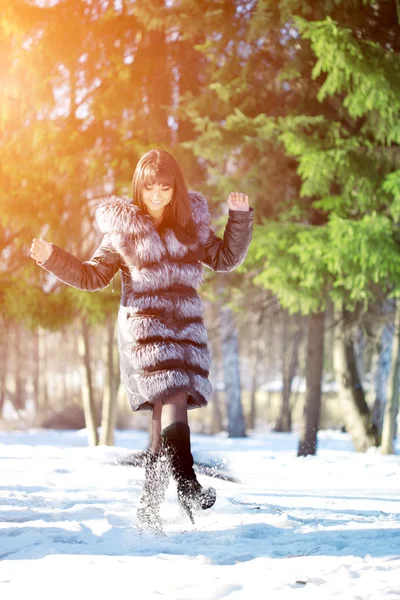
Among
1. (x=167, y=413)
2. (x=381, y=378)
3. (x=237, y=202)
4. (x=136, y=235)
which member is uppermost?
(x=237, y=202)

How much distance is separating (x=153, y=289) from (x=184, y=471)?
36.5 inches

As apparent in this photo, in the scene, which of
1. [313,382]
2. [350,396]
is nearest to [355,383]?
[350,396]

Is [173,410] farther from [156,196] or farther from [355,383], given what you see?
[355,383]

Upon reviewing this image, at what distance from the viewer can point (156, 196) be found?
12.1ft

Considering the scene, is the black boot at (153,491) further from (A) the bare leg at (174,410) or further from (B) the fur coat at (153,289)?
(B) the fur coat at (153,289)

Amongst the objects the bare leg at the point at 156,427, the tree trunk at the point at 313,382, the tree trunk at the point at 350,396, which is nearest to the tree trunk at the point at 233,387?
the tree trunk at the point at 350,396

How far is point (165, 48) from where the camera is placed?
33.7 feet

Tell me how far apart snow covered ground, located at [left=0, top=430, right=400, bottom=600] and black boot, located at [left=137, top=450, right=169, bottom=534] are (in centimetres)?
9

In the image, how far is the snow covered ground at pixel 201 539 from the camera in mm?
2516

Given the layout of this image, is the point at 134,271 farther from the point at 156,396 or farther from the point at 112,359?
the point at 112,359

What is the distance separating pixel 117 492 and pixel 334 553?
6.27 ft

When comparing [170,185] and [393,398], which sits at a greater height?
[170,185]

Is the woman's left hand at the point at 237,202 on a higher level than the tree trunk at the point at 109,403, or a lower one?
higher

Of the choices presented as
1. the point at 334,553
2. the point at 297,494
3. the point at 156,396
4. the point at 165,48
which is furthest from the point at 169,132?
the point at 334,553
